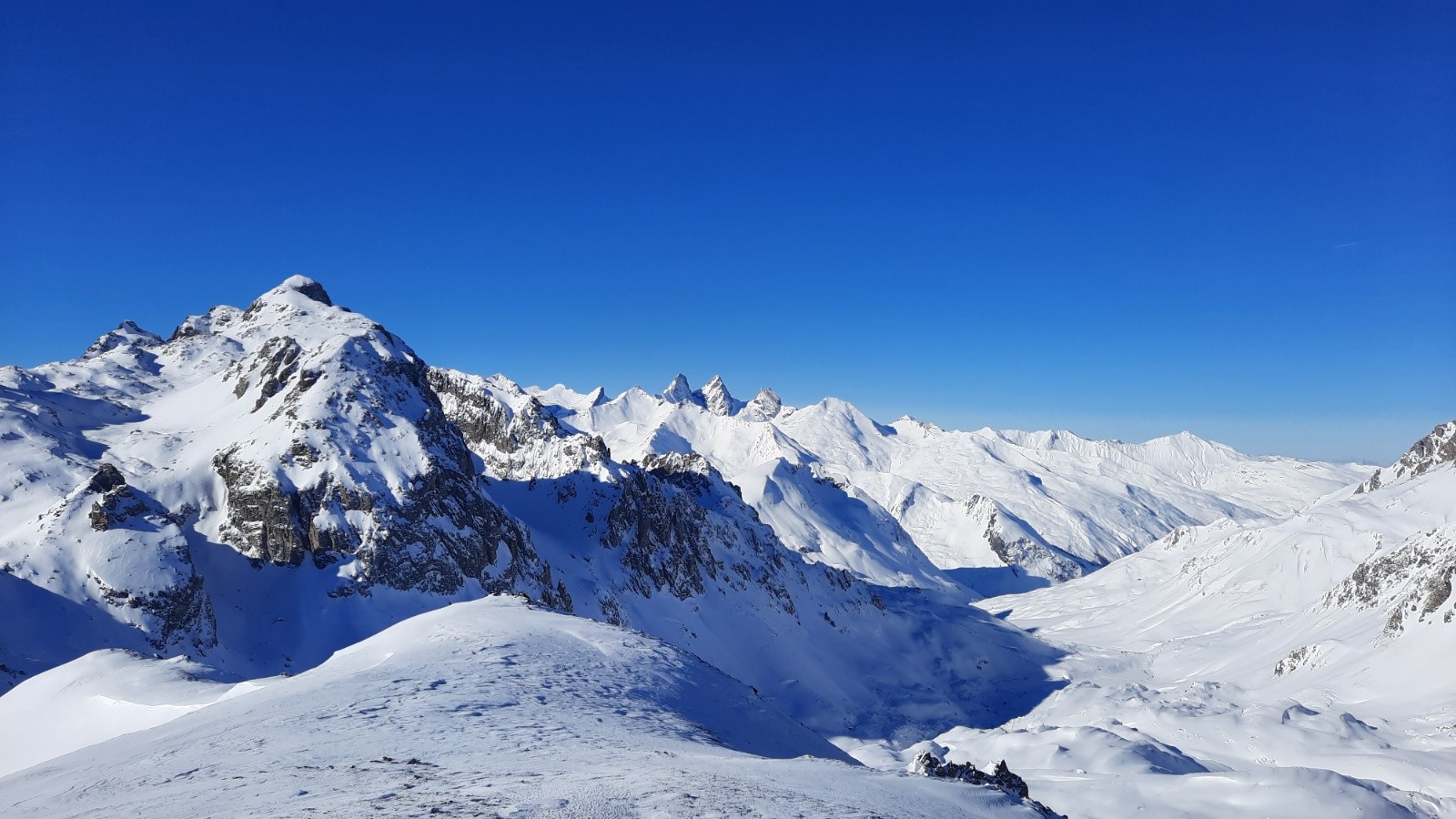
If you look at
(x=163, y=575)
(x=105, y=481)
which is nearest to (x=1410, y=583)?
(x=163, y=575)

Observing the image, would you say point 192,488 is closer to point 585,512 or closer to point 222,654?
point 222,654

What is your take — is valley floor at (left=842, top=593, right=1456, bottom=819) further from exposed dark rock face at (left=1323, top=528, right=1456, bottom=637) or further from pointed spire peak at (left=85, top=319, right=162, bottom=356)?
Answer: pointed spire peak at (left=85, top=319, right=162, bottom=356)

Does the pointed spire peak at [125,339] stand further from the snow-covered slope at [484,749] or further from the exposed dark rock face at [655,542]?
the snow-covered slope at [484,749]

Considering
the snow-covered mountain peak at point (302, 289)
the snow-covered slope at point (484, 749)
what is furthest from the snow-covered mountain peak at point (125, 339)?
the snow-covered slope at point (484, 749)

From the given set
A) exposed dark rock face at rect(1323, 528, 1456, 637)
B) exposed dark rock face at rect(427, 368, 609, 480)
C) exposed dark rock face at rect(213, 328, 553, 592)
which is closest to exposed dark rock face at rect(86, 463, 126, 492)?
exposed dark rock face at rect(213, 328, 553, 592)

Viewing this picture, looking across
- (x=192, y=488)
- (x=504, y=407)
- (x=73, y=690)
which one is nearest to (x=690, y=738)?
(x=73, y=690)

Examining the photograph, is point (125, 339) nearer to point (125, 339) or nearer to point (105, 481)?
point (125, 339)
